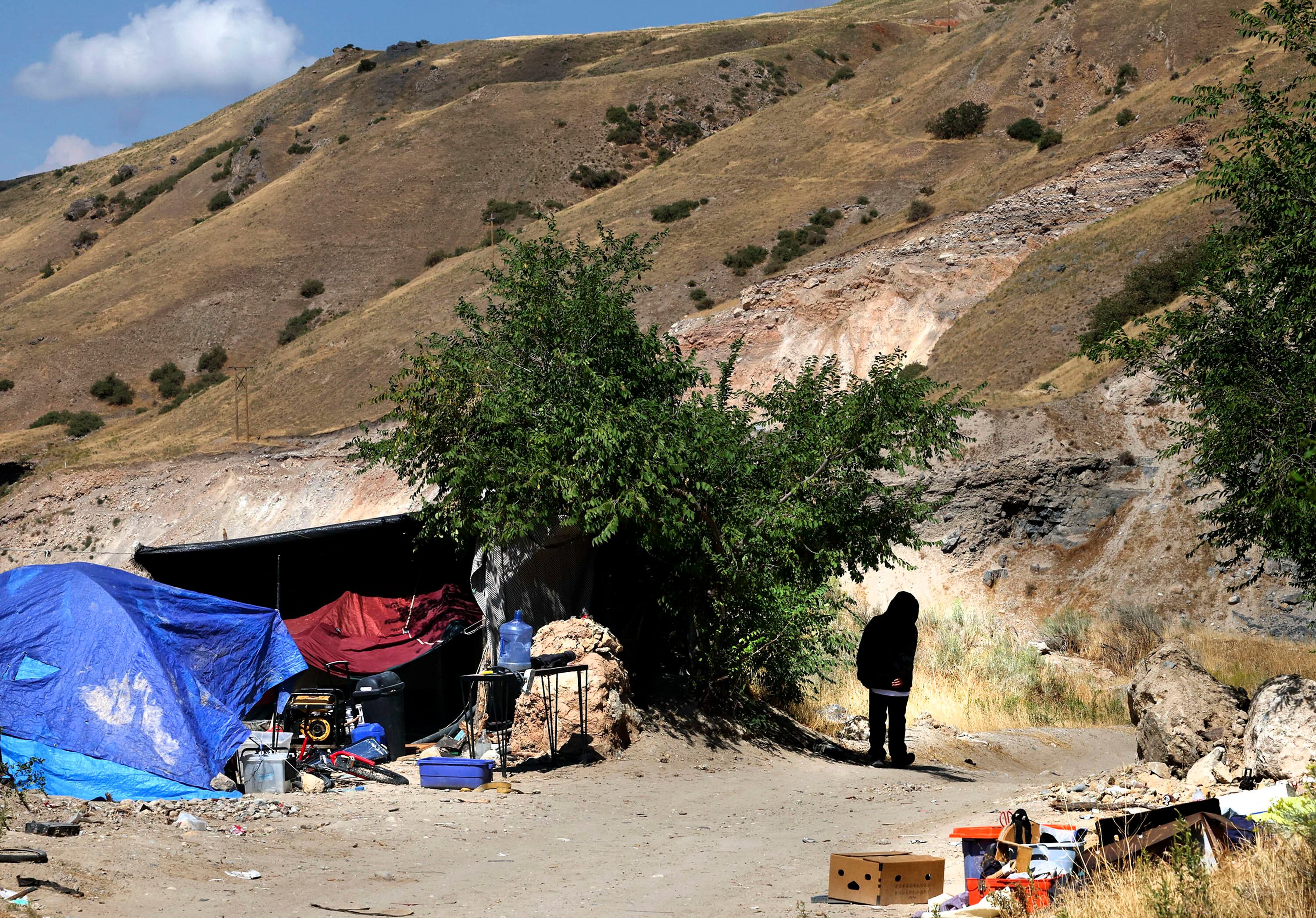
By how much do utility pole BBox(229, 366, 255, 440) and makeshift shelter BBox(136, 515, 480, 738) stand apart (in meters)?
31.8

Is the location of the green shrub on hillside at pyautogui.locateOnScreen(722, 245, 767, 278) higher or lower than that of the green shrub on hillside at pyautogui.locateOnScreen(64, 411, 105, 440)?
higher

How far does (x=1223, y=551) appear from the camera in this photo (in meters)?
26.0

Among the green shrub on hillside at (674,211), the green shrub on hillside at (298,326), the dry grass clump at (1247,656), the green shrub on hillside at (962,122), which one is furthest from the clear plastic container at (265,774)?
the green shrub on hillside at (298,326)

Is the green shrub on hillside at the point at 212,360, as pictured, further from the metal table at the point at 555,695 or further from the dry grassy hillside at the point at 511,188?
the metal table at the point at 555,695

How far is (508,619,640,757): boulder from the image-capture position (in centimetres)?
1181

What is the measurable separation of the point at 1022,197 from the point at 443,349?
35107 mm

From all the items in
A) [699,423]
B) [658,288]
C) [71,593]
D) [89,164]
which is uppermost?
[89,164]

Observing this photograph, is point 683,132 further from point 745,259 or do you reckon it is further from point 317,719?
point 317,719

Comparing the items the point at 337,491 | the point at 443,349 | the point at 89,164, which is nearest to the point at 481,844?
the point at 443,349

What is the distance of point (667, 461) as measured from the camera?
1246 centimetres

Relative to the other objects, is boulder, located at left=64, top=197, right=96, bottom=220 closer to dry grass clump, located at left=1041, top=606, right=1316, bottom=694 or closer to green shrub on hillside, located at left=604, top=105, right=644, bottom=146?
green shrub on hillside, located at left=604, top=105, right=644, bottom=146

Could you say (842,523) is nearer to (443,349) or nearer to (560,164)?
(443,349)

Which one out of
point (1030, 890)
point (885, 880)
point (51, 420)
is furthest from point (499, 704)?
point (51, 420)

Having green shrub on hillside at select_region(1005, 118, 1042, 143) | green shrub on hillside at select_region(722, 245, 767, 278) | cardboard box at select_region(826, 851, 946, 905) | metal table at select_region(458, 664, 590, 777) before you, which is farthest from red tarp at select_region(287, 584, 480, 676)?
green shrub on hillside at select_region(1005, 118, 1042, 143)
